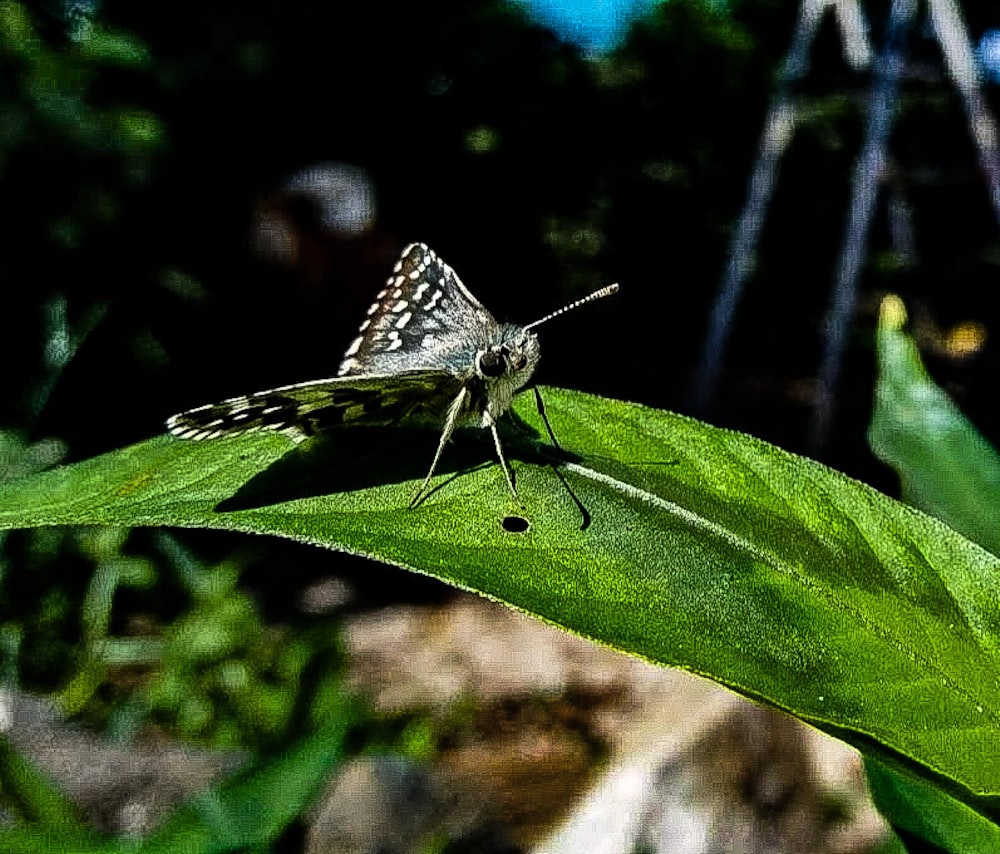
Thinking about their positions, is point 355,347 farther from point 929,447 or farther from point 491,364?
point 929,447

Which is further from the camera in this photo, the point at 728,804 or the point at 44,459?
the point at 44,459

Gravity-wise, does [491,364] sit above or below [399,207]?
above

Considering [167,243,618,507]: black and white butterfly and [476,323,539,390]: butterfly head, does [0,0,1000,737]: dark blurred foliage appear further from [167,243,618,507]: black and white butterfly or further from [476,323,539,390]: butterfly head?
[476,323,539,390]: butterfly head

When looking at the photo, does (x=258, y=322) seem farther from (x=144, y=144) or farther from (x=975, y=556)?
(x=975, y=556)

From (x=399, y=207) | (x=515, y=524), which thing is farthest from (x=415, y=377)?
(x=399, y=207)

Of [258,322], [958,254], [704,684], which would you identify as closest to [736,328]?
[958,254]

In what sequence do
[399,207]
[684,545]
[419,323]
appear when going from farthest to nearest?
[399,207] → [419,323] → [684,545]

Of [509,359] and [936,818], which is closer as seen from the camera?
[936,818]
